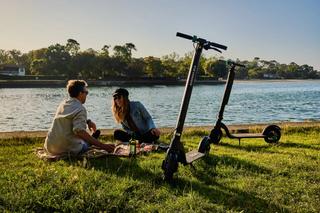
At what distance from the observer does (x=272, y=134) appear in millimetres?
9898

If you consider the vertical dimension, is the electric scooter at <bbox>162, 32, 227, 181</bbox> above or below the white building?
above

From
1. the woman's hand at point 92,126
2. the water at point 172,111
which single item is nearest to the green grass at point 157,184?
the woman's hand at point 92,126

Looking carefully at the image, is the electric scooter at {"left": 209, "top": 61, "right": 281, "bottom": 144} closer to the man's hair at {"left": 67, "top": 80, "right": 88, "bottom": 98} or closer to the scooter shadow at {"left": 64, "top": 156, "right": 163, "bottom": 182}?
the scooter shadow at {"left": 64, "top": 156, "right": 163, "bottom": 182}

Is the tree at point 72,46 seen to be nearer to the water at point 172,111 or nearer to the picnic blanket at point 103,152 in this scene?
the water at point 172,111

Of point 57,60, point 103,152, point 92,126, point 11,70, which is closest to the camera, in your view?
point 103,152

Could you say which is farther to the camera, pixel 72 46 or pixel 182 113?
pixel 72 46

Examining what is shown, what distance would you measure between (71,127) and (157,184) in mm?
2058

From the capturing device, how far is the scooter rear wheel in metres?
9.83

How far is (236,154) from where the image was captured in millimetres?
8133

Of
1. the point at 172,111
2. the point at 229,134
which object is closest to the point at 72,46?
the point at 172,111

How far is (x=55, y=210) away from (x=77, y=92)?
2660 millimetres

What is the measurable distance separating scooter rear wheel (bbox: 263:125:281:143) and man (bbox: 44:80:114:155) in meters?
4.27

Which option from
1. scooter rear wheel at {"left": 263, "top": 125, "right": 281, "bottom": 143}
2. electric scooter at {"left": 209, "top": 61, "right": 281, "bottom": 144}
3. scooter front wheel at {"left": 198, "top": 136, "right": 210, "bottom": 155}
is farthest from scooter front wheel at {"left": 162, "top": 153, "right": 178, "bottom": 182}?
scooter rear wheel at {"left": 263, "top": 125, "right": 281, "bottom": 143}

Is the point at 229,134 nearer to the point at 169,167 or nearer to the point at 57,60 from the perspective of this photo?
the point at 169,167
